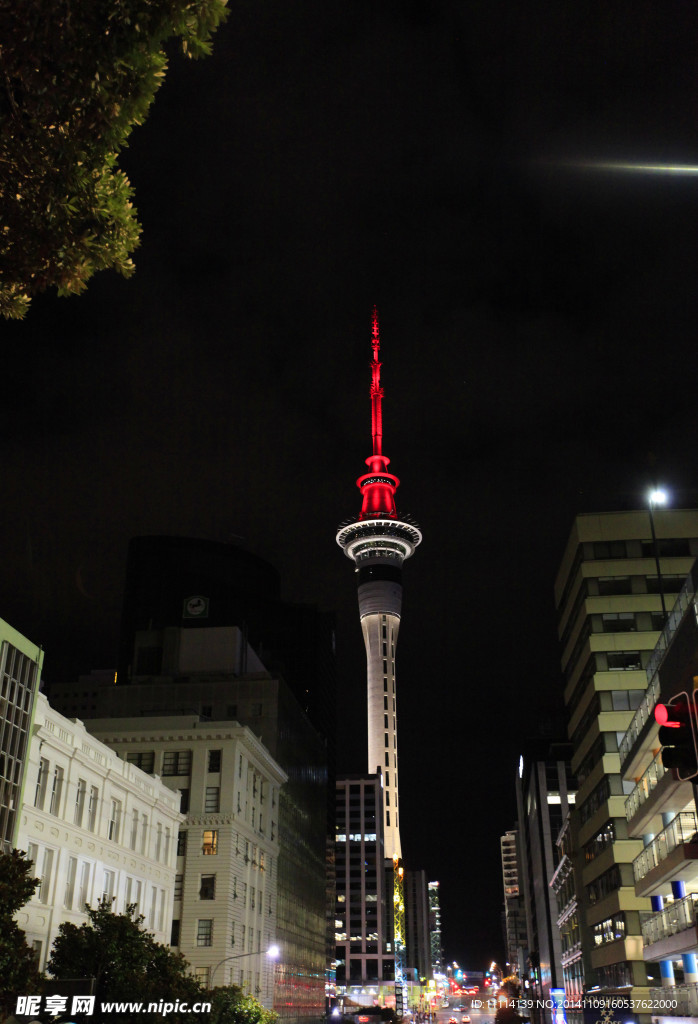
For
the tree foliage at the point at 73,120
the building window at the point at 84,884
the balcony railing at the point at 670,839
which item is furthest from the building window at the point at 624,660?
the tree foliage at the point at 73,120

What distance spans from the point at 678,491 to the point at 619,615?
1683 centimetres

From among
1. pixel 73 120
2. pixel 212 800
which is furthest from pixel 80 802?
pixel 73 120

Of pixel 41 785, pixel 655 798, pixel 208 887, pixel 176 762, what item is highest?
pixel 176 762

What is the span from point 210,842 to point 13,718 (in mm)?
37240

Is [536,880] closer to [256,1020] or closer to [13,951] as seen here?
[256,1020]

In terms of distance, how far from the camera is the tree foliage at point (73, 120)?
31.9 feet

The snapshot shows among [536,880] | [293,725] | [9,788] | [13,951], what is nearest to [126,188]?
[13,951]

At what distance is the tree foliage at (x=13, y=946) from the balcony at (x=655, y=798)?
75.7 feet

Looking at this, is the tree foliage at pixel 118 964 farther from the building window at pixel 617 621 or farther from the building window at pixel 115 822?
the building window at pixel 617 621

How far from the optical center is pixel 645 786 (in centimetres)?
5159

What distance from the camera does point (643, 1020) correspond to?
5556 centimetres

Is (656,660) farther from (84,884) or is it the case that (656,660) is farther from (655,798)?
(84,884)

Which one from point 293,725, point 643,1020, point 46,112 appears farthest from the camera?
point 293,725

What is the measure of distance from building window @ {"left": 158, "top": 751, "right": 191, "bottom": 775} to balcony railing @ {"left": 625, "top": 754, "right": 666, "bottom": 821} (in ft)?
125
